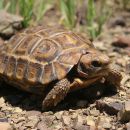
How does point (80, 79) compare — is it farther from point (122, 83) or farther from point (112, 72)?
point (122, 83)

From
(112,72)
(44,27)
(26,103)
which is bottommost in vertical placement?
(26,103)

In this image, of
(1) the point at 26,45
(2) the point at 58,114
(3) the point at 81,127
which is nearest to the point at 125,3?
(1) the point at 26,45

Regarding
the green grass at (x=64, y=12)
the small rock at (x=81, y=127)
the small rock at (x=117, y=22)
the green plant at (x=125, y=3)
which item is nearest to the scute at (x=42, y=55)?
the small rock at (x=81, y=127)

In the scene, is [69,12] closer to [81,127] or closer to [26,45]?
[26,45]

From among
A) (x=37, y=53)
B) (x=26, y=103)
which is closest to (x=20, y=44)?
(x=37, y=53)

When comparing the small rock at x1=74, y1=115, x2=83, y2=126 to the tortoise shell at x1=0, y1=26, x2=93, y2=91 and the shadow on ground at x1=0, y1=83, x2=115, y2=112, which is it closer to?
the shadow on ground at x1=0, y1=83, x2=115, y2=112

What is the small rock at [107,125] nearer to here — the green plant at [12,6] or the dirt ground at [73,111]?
the dirt ground at [73,111]
